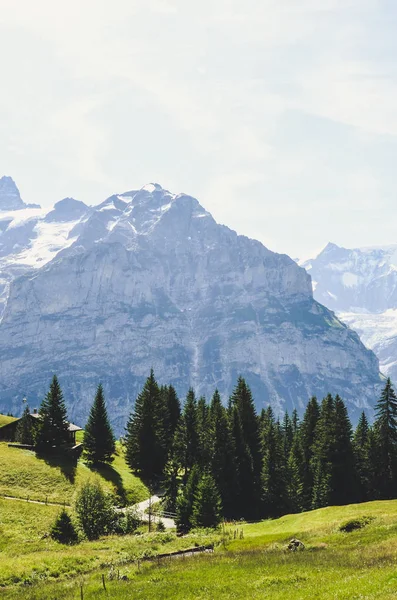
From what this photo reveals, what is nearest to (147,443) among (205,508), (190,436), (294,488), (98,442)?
(190,436)

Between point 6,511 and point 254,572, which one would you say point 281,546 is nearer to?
point 254,572

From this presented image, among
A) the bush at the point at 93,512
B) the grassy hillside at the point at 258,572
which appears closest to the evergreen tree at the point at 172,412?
the bush at the point at 93,512

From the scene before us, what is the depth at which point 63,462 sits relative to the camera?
7612cm

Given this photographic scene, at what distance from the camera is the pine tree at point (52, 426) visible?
7938 cm

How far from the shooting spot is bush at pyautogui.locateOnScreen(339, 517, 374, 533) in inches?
1605

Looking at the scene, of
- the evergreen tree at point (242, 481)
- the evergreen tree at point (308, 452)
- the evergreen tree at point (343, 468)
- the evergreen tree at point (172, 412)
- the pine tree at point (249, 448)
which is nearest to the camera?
the evergreen tree at point (343, 468)

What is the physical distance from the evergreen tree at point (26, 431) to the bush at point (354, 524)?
5428 cm

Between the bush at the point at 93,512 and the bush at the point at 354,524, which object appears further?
the bush at the point at 93,512

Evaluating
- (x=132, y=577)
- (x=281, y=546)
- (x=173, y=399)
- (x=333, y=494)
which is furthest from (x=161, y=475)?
(x=132, y=577)

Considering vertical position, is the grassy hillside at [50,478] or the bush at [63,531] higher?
the grassy hillside at [50,478]

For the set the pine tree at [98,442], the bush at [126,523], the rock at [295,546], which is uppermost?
the pine tree at [98,442]

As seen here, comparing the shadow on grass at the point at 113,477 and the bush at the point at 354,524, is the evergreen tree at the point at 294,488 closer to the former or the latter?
the shadow on grass at the point at 113,477

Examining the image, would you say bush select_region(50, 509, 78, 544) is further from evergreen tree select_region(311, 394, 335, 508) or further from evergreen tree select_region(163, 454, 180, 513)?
evergreen tree select_region(311, 394, 335, 508)

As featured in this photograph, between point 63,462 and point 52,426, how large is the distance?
6.90 metres
